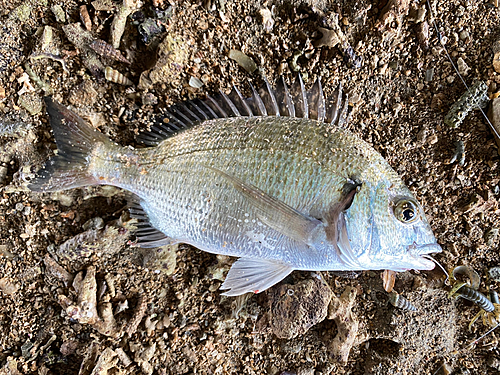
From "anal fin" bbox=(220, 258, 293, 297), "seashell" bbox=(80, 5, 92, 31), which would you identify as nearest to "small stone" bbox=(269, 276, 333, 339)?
"anal fin" bbox=(220, 258, 293, 297)

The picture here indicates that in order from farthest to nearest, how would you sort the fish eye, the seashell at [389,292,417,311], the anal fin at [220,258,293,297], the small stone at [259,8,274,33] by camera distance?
1. the seashell at [389,292,417,311]
2. the small stone at [259,8,274,33]
3. the anal fin at [220,258,293,297]
4. the fish eye

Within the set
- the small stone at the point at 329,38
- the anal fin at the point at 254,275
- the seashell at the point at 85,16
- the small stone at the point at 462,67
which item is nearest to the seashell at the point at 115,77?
the seashell at the point at 85,16

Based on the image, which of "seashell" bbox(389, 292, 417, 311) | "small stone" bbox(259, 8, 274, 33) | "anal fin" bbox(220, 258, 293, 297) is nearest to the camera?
"anal fin" bbox(220, 258, 293, 297)

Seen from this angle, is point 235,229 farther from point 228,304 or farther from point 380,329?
point 380,329

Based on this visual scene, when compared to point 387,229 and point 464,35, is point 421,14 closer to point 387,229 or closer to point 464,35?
point 464,35

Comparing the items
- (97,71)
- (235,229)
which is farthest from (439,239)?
(97,71)

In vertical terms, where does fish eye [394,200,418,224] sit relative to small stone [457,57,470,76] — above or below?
below

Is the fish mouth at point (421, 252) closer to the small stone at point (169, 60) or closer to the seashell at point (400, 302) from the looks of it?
the seashell at point (400, 302)

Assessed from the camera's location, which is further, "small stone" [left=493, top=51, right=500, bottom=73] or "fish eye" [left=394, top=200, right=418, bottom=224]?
"small stone" [left=493, top=51, right=500, bottom=73]

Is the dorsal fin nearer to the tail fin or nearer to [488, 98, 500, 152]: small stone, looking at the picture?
the tail fin
